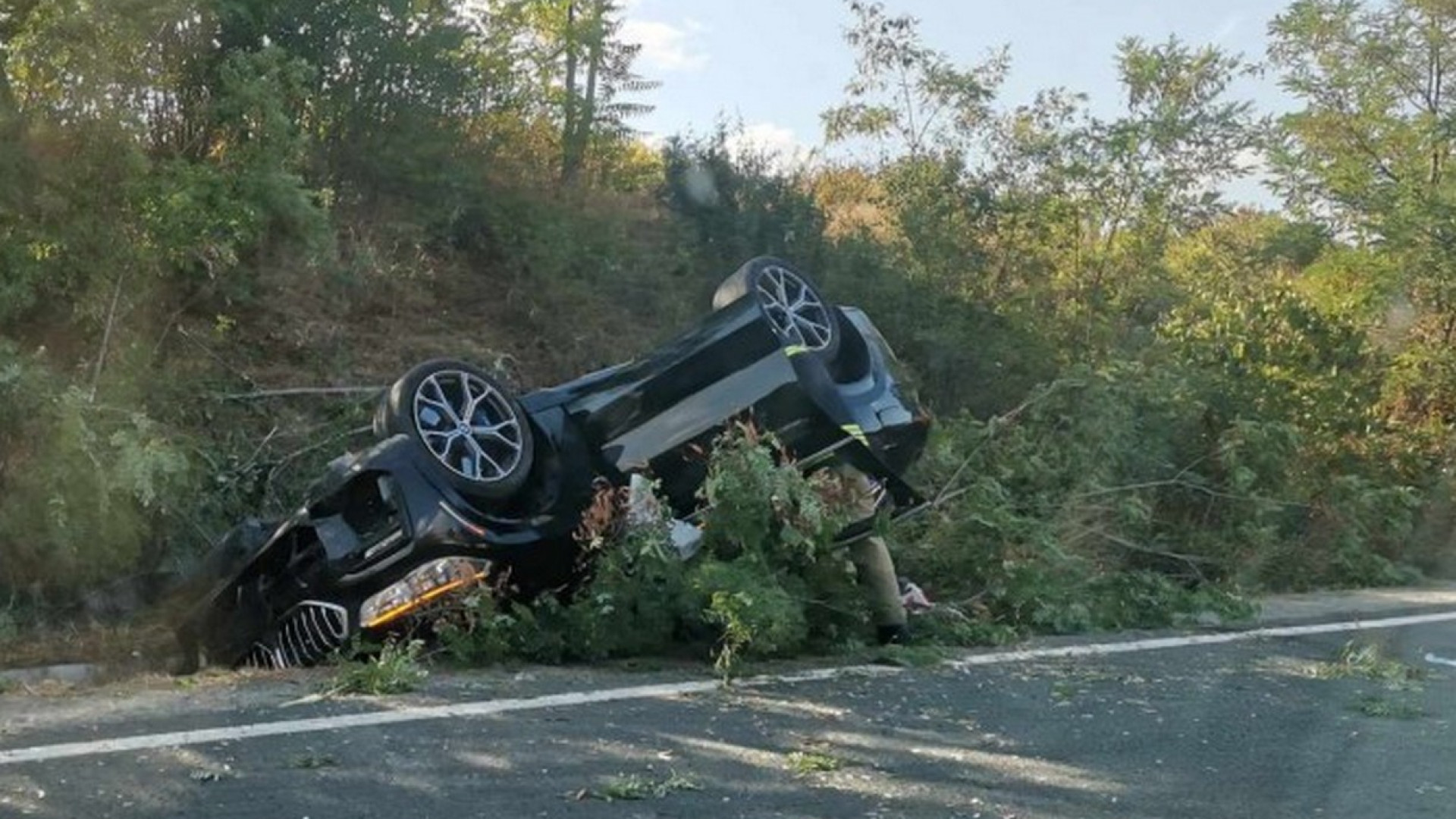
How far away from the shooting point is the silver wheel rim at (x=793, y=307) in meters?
9.01

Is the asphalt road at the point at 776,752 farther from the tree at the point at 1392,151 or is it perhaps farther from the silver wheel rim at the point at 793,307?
the tree at the point at 1392,151

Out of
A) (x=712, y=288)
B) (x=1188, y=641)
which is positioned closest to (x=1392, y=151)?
(x=712, y=288)

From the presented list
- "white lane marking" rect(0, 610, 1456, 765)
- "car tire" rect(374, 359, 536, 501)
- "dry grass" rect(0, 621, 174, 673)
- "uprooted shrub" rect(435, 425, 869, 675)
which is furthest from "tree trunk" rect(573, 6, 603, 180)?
"uprooted shrub" rect(435, 425, 869, 675)

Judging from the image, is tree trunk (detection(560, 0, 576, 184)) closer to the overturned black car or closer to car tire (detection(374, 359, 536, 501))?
the overturned black car

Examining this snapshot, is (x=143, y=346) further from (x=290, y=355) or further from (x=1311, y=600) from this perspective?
(x=1311, y=600)

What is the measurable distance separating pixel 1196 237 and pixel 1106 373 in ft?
16.4

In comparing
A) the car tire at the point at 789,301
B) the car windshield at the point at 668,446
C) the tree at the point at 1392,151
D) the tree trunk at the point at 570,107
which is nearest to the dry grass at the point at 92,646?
the car windshield at the point at 668,446

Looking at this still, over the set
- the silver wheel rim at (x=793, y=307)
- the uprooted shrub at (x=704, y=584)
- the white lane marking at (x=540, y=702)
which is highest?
the silver wheel rim at (x=793, y=307)

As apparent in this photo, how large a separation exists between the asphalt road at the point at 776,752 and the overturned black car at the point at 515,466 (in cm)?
60

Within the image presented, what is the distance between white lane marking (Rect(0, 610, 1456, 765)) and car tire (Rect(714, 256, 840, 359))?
73.0 inches

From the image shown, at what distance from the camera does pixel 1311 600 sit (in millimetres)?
12461

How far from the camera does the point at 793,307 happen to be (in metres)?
9.22

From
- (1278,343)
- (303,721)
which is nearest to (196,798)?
(303,721)

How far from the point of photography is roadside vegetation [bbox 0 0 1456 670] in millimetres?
9320
